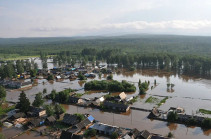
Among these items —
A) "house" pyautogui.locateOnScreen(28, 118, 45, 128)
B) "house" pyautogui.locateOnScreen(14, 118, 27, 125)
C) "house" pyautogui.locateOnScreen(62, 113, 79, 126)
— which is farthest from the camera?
"house" pyautogui.locateOnScreen(14, 118, 27, 125)

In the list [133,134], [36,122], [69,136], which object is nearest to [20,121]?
[36,122]

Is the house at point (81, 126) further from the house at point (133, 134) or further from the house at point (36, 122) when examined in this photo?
the house at point (133, 134)

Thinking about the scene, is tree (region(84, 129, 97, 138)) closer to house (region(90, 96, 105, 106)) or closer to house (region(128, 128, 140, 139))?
house (region(128, 128, 140, 139))

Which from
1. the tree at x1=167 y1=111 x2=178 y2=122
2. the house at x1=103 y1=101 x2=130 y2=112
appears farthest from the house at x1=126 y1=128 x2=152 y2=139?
the house at x1=103 y1=101 x2=130 y2=112

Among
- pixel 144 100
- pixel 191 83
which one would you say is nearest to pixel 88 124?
pixel 144 100

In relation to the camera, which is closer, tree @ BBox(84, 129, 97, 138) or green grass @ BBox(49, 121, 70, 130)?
tree @ BBox(84, 129, 97, 138)

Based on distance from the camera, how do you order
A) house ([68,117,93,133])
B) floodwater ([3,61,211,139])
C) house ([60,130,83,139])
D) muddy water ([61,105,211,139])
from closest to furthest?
house ([60,130,83,139]), muddy water ([61,105,211,139]), house ([68,117,93,133]), floodwater ([3,61,211,139])

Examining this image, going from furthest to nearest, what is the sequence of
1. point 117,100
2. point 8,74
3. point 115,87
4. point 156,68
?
point 156,68 < point 8,74 < point 115,87 < point 117,100

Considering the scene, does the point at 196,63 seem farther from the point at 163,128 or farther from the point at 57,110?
the point at 57,110
